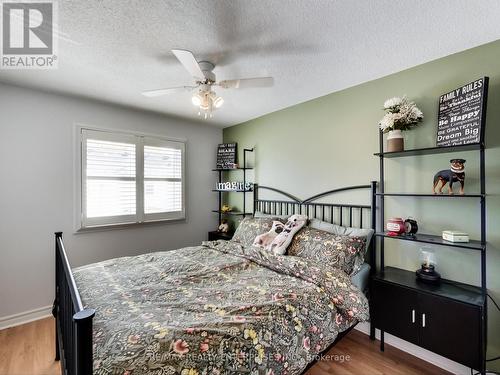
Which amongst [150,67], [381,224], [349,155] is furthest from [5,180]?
[381,224]

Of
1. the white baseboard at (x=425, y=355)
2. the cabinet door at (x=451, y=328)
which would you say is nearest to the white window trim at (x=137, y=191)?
the white baseboard at (x=425, y=355)

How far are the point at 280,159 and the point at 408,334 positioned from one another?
2.33 m

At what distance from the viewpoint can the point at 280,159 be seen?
3.45 m

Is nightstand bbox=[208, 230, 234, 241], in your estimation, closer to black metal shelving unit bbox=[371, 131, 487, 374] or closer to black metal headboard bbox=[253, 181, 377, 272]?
black metal headboard bbox=[253, 181, 377, 272]

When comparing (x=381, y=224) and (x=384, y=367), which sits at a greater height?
(x=381, y=224)

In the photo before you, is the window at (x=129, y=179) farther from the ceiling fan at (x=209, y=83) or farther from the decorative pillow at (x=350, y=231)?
the decorative pillow at (x=350, y=231)

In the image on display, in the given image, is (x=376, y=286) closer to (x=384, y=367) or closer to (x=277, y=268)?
(x=384, y=367)

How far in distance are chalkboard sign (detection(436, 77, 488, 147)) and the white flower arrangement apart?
0.57ft

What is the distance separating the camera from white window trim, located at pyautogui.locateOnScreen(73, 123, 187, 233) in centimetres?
298

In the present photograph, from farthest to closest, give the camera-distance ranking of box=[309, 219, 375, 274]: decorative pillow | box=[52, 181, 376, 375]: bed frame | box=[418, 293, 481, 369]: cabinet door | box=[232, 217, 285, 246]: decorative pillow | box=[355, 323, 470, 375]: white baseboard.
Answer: box=[232, 217, 285, 246]: decorative pillow, box=[309, 219, 375, 274]: decorative pillow, box=[355, 323, 470, 375]: white baseboard, box=[418, 293, 481, 369]: cabinet door, box=[52, 181, 376, 375]: bed frame

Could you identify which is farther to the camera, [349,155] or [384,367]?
[349,155]

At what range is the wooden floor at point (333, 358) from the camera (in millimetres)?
1964

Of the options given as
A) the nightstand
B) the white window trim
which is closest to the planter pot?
the nightstand

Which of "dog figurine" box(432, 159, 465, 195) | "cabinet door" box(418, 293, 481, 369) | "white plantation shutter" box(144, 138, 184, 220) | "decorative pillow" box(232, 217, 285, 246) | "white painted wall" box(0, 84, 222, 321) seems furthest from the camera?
"white plantation shutter" box(144, 138, 184, 220)
